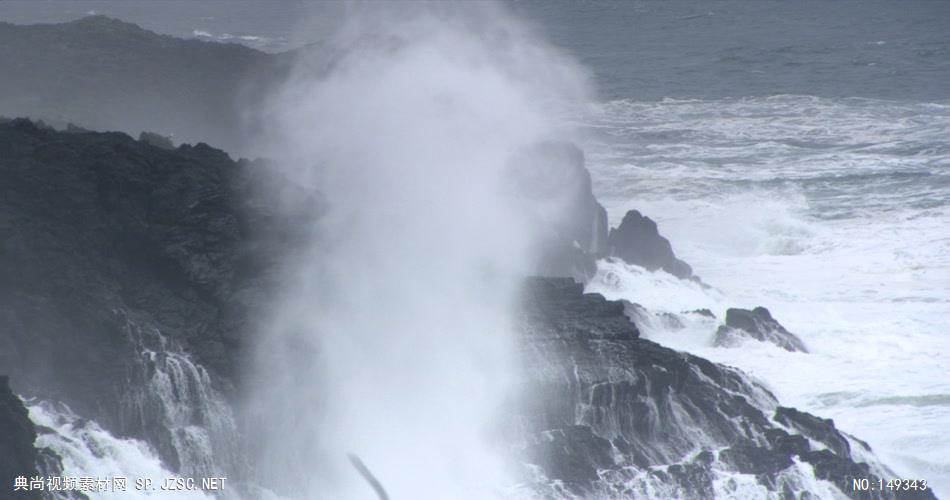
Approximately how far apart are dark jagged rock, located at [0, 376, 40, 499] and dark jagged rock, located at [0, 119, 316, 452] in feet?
7.63

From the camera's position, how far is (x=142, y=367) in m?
21.9

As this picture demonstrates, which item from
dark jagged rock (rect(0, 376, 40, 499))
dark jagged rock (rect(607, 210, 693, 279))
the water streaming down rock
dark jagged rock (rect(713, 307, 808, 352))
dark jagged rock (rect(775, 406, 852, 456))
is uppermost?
dark jagged rock (rect(607, 210, 693, 279))

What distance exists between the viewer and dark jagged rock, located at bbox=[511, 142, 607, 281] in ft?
111

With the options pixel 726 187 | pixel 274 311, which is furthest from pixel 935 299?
pixel 274 311

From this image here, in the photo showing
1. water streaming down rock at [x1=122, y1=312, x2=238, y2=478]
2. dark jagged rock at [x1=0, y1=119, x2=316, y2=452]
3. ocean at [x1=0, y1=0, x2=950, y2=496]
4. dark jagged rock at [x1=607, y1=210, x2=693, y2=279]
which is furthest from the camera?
dark jagged rock at [x1=607, y1=210, x2=693, y2=279]

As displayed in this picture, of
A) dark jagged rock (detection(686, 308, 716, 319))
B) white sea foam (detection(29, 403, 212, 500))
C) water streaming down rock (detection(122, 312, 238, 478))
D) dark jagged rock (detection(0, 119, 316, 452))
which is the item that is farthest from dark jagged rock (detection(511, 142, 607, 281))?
white sea foam (detection(29, 403, 212, 500))

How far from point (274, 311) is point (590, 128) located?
101 ft

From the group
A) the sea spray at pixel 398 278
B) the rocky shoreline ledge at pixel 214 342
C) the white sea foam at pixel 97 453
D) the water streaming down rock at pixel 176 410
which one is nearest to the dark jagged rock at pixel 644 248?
the sea spray at pixel 398 278

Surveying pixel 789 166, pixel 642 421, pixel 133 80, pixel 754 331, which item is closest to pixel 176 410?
pixel 642 421

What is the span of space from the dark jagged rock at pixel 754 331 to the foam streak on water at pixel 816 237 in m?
0.31

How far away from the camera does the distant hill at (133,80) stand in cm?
4022

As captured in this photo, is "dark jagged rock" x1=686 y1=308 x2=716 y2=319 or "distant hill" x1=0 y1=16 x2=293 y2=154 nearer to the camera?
"dark jagged rock" x1=686 y1=308 x2=716 y2=319

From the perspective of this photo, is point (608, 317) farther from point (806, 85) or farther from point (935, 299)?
point (806, 85)

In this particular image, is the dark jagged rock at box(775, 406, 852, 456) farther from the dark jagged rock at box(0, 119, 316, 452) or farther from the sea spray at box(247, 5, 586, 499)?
the dark jagged rock at box(0, 119, 316, 452)
